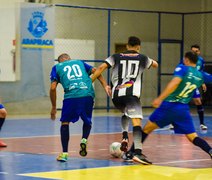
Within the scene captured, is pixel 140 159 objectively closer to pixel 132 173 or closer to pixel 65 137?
pixel 132 173

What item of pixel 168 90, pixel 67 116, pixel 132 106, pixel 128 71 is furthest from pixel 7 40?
pixel 168 90

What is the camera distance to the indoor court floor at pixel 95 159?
11359 mm

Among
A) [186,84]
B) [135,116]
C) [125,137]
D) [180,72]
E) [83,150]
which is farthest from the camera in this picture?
[125,137]

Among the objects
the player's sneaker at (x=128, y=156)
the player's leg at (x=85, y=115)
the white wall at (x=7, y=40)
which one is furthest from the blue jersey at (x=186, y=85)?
the white wall at (x=7, y=40)

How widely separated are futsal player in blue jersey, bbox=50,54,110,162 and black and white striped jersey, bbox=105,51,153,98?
1.00 feet

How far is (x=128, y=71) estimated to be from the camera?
13.2 metres

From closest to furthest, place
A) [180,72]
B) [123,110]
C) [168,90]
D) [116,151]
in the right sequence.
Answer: [168,90], [180,72], [123,110], [116,151]

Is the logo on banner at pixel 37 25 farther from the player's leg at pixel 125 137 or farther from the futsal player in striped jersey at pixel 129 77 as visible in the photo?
the futsal player in striped jersey at pixel 129 77

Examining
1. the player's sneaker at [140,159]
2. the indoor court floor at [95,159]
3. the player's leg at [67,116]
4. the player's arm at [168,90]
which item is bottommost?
the indoor court floor at [95,159]

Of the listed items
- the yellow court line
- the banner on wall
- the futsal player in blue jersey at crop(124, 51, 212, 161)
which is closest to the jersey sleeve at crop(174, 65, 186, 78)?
the futsal player in blue jersey at crop(124, 51, 212, 161)

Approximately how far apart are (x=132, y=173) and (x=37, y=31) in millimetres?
16414

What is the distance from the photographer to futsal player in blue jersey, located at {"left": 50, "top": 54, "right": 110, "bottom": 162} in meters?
13.3

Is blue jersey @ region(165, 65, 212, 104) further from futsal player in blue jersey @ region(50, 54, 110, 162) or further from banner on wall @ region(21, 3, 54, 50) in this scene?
banner on wall @ region(21, 3, 54, 50)

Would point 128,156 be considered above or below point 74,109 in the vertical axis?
below
